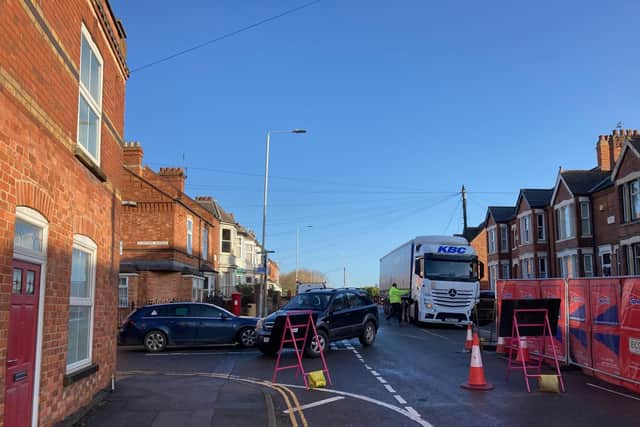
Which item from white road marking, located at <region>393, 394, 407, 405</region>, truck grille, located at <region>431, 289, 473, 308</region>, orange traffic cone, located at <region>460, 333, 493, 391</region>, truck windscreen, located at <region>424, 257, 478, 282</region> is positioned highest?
truck windscreen, located at <region>424, 257, 478, 282</region>

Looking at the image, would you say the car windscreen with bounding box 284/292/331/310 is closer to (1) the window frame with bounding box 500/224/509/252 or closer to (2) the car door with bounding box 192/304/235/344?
(2) the car door with bounding box 192/304/235/344

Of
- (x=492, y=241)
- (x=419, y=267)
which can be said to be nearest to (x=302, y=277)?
(x=492, y=241)

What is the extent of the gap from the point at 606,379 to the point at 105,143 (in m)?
10.1

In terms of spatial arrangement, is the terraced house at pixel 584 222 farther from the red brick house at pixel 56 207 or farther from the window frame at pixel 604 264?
the red brick house at pixel 56 207

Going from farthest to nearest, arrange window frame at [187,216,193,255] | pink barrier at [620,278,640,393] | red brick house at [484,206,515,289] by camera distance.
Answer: red brick house at [484,206,515,289], window frame at [187,216,193,255], pink barrier at [620,278,640,393]

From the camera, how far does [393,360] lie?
49.2ft

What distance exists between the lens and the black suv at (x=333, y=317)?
16.2 metres

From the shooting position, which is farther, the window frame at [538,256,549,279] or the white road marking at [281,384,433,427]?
the window frame at [538,256,549,279]

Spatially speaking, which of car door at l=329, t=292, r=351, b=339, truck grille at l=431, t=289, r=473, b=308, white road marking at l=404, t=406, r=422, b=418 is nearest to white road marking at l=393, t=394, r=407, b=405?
white road marking at l=404, t=406, r=422, b=418

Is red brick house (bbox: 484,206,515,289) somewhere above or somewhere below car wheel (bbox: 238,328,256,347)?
above

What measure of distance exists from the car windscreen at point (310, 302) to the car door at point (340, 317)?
271 millimetres

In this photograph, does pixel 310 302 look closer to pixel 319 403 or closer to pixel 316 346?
pixel 316 346

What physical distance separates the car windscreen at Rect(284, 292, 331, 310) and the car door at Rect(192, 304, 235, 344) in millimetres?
2126

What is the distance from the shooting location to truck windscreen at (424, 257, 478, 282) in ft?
82.3
